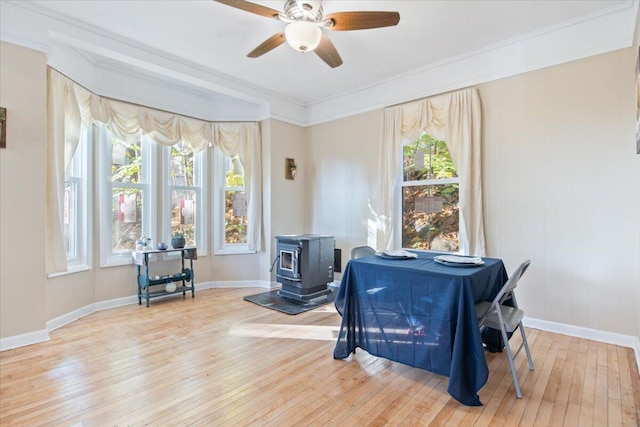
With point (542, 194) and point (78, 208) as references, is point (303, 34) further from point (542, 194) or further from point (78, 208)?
point (78, 208)

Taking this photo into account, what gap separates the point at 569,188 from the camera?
125 inches

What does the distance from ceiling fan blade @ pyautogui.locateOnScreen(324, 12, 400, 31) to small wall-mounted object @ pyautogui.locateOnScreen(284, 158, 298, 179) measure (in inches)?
112

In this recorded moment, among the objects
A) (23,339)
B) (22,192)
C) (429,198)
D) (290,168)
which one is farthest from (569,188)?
(23,339)

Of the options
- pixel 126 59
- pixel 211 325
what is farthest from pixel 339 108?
pixel 211 325

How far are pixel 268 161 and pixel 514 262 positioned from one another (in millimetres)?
3606

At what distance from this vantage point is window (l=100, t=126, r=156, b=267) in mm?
4109

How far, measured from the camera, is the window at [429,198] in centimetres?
401

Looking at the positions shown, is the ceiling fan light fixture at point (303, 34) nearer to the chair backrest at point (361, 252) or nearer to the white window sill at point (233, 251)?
the chair backrest at point (361, 252)

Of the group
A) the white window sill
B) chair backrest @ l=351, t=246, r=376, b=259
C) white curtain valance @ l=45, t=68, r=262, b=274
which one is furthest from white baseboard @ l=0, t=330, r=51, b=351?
chair backrest @ l=351, t=246, r=376, b=259

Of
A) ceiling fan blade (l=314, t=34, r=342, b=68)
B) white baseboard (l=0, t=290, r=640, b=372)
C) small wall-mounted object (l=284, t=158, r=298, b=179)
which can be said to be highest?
ceiling fan blade (l=314, t=34, r=342, b=68)

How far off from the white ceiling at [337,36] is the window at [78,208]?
1.18 metres

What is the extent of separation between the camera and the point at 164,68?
385 centimetres

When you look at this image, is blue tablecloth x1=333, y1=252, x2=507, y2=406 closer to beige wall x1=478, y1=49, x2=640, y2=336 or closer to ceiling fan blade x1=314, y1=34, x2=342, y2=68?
beige wall x1=478, y1=49, x2=640, y2=336

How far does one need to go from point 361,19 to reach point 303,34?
46cm
